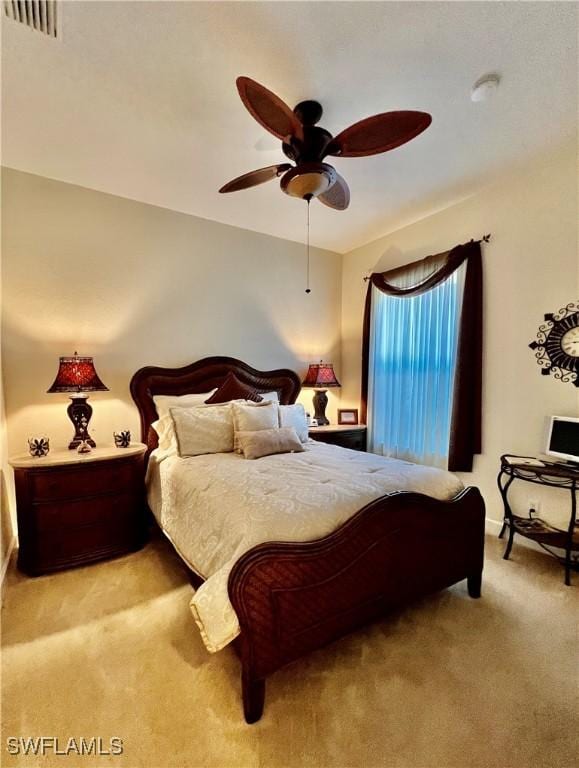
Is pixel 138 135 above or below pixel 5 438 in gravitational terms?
above

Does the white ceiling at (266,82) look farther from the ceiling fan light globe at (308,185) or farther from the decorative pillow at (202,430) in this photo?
the decorative pillow at (202,430)

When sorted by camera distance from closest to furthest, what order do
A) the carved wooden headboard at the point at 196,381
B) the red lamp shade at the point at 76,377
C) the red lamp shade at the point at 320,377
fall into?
1. the red lamp shade at the point at 76,377
2. the carved wooden headboard at the point at 196,381
3. the red lamp shade at the point at 320,377

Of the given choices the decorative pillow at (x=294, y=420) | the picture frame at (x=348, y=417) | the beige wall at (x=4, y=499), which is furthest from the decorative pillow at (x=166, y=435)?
the picture frame at (x=348, y=417)

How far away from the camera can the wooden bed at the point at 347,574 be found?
4.36ft

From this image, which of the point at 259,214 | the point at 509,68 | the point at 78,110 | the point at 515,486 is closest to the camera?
the point at 509,68

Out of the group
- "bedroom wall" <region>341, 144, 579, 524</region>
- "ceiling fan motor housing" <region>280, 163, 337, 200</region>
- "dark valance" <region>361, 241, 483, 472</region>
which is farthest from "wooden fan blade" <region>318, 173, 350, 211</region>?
"bedroom wall" <region>341, 144, 579, 524</region>

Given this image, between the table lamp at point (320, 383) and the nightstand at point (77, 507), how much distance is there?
202 centimetres

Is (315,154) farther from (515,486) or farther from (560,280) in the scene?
(515,486)

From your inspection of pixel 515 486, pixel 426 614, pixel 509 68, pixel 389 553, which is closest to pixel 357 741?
pixel 389 553

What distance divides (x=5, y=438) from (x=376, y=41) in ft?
11.2

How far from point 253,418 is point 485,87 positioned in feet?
8.30

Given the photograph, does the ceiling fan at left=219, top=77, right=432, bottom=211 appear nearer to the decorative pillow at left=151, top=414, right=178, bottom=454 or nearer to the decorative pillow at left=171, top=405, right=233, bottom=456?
the decorative pillow at left=171, top=405, right=233, bottom=456

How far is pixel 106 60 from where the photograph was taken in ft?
5.79

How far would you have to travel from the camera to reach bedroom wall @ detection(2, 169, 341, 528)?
2.71m
